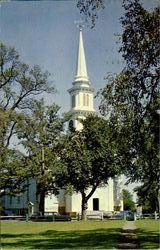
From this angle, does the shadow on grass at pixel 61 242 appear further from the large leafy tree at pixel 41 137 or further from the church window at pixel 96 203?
the church window at pixel 96 203

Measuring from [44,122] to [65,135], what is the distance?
249 inches

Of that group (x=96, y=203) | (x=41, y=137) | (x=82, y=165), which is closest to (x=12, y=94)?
(x=41, y=137)

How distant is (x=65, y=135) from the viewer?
21.6 metres

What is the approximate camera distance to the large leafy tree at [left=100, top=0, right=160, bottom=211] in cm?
777

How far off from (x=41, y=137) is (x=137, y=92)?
27.1ft

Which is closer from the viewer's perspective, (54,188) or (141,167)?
(141,167)

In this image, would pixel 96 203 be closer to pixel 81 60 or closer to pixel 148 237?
pixel 148 237

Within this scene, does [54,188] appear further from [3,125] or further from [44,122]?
[3,125]

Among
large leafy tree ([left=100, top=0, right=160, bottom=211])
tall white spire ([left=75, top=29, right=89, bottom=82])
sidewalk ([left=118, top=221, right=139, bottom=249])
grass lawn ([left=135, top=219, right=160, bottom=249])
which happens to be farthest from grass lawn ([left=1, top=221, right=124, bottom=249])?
tall white spire ([left=75, top=29, right=89, bottom=82])

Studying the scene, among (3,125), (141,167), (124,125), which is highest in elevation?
(3,125)

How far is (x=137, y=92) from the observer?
26.5 feet

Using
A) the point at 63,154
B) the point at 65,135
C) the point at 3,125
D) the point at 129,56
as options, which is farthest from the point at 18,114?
the point at 63,154

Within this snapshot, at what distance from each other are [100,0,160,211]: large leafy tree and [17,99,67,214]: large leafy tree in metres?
4.22

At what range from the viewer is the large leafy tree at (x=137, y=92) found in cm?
777
